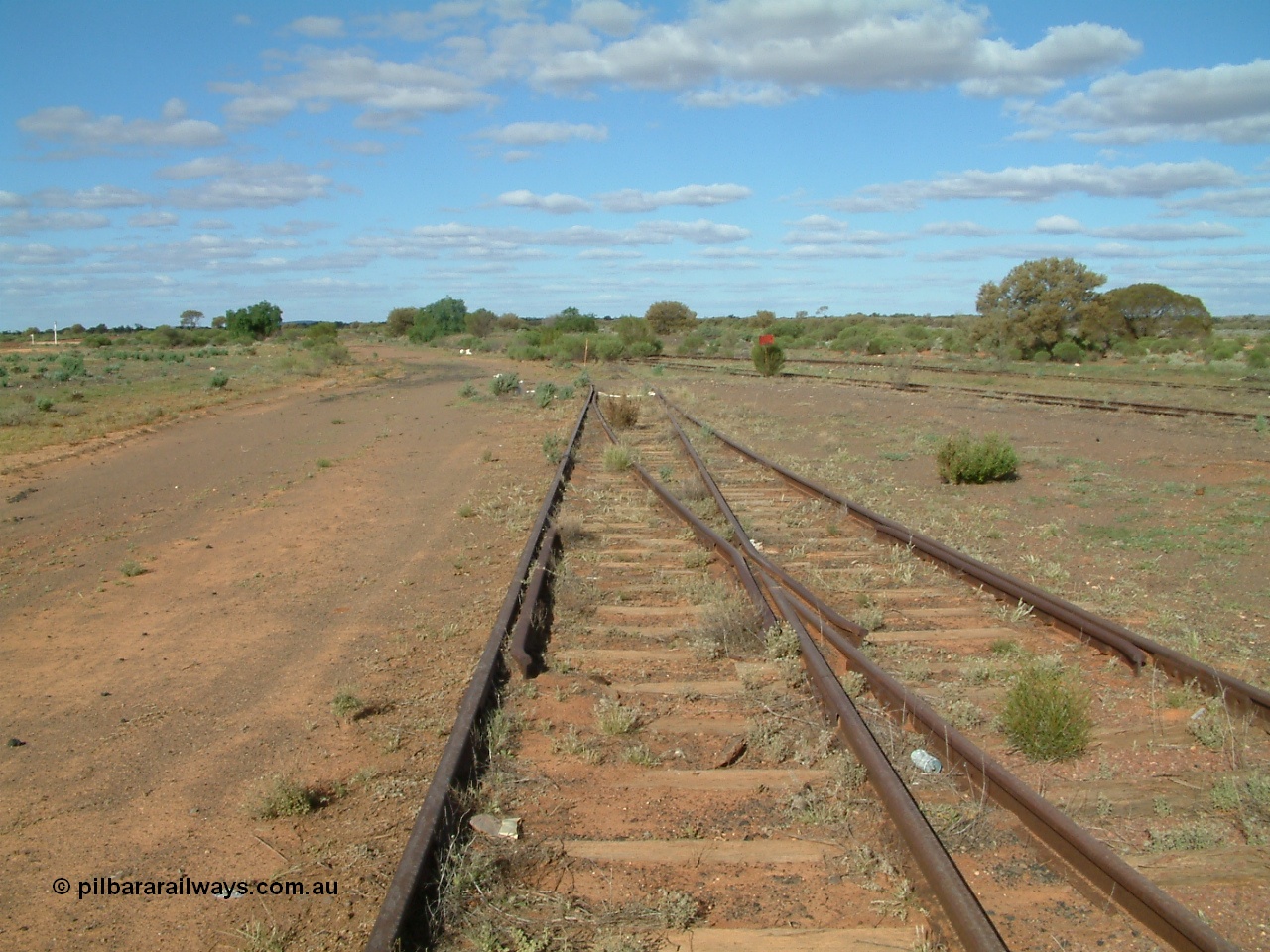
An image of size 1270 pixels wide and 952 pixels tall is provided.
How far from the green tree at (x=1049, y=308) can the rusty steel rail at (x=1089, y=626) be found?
49.6m

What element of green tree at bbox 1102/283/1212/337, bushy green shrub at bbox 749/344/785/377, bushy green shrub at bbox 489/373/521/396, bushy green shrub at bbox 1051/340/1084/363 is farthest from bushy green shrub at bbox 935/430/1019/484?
green tree at bbox 1102/283/1212/337

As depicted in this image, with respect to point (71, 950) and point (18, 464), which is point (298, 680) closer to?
point (71, 950)

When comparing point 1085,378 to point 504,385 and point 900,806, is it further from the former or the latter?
point 900,806

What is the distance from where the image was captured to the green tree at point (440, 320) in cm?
9738

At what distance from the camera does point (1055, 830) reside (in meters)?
4.62

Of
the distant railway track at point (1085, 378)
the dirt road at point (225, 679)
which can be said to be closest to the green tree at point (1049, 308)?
the distant railway track at point (1085, 378)

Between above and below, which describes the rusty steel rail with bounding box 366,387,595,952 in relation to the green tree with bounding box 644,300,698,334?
below

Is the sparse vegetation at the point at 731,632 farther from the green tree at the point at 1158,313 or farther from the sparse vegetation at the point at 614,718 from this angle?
the green tree at the point at 1158,313

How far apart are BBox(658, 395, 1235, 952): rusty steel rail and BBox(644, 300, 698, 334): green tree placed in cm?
9974

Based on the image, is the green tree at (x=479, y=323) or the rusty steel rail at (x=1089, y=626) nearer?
the rusty steel rail at (x=1089, y=626)

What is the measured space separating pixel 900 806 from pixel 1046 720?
60.2 inches

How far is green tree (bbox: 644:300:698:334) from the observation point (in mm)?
105375

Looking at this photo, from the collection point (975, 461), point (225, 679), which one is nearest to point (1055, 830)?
point (225, 679)

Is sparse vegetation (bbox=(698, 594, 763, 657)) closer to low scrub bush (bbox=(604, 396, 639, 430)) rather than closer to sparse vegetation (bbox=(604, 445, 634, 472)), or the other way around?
sparse vegetation (bbox=(604, 445, 634, 472))
